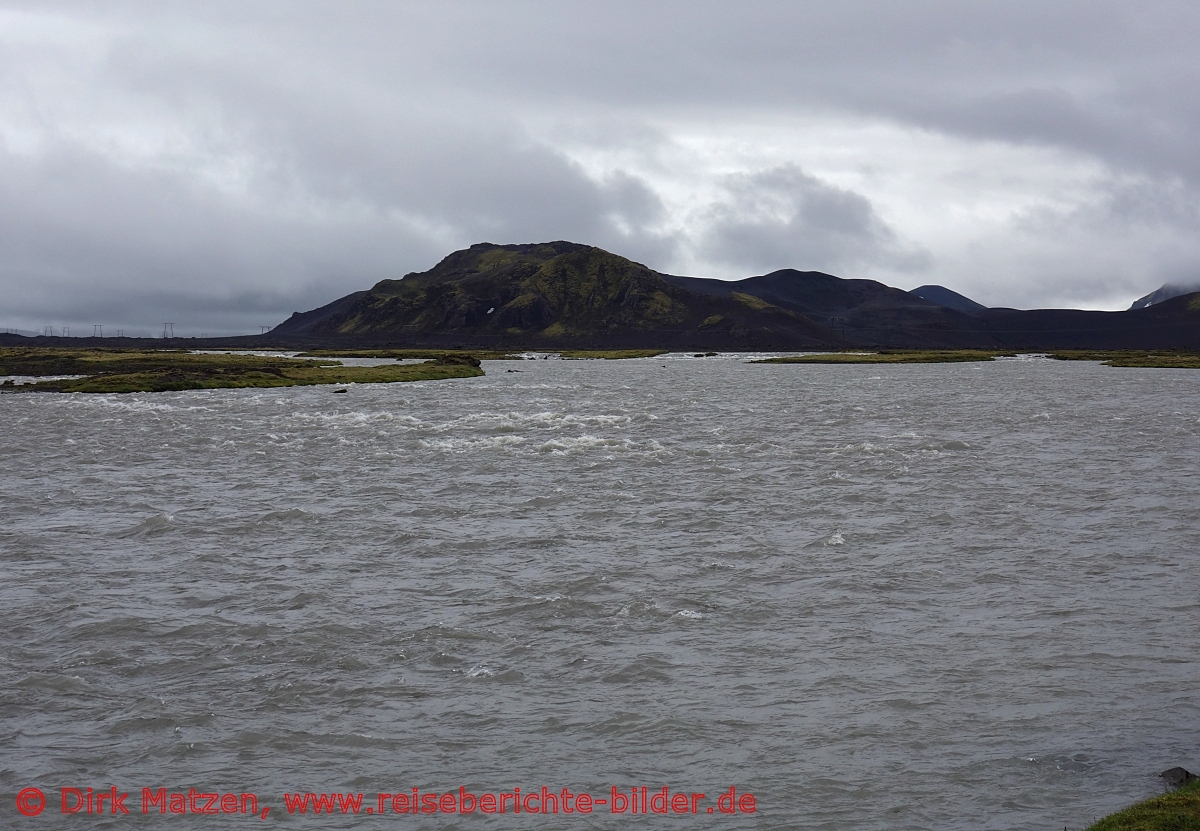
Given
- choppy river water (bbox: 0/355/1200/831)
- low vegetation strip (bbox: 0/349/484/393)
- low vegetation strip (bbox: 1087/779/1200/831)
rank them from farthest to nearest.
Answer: low vegetation strip (bbox: 0/349/484/393), choppy river water (bbox: 0/355/1200/831), low vegetation strip (bbox: 1087/779/1200/831)

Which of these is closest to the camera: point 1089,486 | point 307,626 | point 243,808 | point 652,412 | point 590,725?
point 243,808

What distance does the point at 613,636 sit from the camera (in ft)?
66.9

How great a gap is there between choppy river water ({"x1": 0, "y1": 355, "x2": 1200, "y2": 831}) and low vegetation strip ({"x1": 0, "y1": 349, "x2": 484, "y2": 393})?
72.7 m

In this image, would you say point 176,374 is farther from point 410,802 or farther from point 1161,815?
point 1161,815

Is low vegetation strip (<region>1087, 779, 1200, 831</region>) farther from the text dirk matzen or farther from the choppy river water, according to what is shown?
the text dirk matzen

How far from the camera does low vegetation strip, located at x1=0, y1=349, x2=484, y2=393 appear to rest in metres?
112

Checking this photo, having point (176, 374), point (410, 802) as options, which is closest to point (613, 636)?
point (410, 802)

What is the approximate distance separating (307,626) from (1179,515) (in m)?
29.3

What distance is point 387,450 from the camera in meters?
54.3

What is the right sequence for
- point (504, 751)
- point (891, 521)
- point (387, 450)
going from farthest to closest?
1. point (387, 450)
2. point (891, 521)
3. point (504, 751)

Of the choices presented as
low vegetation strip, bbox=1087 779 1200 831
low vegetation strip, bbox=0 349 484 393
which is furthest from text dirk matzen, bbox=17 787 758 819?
low vegetation strip, bbox=0 349 484 393

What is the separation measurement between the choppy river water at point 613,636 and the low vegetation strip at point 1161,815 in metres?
0.80

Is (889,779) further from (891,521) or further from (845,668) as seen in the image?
(891,521)

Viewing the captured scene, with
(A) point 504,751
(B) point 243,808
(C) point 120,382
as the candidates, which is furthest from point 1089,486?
(C) point 120,382
